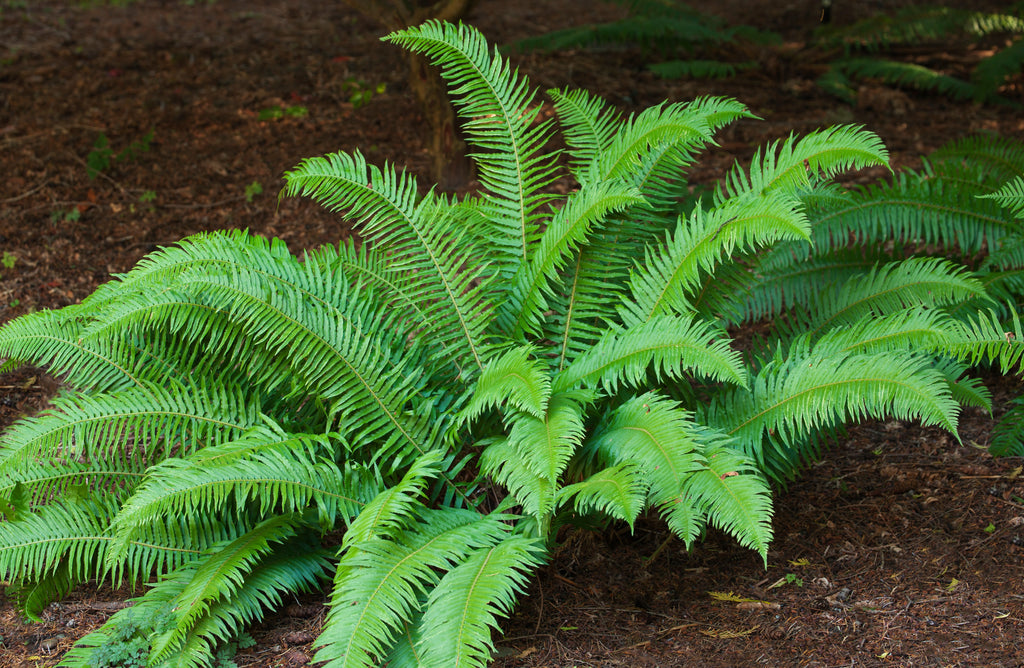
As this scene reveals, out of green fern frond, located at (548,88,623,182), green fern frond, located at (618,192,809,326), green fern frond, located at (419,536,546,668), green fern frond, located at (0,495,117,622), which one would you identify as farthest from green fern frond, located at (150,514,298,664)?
green fern frond, located at (548,88,623,182)

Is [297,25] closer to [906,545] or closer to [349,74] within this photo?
[349,74]

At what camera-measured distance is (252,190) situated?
17.2 ft

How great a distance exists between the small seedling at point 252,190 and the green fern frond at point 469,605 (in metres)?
3.36

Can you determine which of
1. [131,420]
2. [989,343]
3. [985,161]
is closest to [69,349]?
[131,420]

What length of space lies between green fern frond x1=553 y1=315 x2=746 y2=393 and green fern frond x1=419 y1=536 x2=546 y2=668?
0.55 metres

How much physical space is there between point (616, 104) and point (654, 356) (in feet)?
12.7

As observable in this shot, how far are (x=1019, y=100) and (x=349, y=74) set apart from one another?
493cm

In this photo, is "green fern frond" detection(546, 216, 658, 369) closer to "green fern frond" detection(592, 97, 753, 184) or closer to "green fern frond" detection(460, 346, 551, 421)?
"green fern frond" detection(592, 97, 753, 184)

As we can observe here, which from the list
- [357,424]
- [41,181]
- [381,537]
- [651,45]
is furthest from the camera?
[651,45]

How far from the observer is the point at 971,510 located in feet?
10.3

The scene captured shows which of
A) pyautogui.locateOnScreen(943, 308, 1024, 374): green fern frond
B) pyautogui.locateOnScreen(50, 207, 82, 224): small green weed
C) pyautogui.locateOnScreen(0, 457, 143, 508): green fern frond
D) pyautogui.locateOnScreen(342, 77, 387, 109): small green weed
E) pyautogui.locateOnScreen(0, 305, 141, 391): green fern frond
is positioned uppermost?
pyautogui.locateOnScreen(342, 77, 387, 109): small green weed

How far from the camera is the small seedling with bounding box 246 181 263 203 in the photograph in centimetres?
521

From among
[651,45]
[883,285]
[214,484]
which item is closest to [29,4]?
[651,45]

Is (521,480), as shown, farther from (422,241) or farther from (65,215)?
(65,215)
